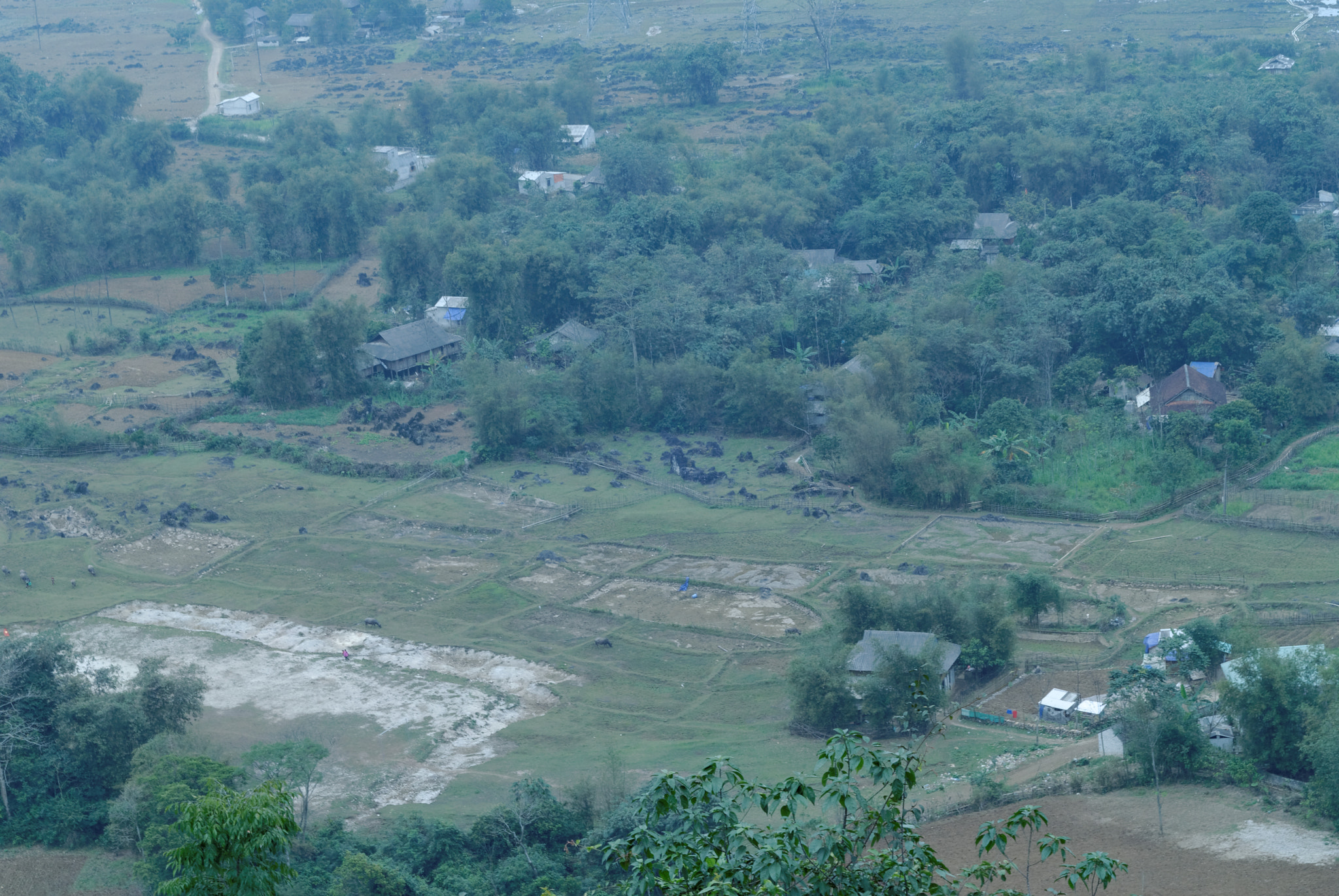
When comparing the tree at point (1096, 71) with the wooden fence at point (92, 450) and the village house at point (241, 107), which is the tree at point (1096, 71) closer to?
the village house at point (241, 107)

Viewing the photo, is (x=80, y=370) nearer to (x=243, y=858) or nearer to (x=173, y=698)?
(x=173, y=698)

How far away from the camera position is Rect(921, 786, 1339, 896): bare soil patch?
19234 millimetres

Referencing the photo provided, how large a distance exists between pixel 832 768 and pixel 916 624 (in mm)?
17644

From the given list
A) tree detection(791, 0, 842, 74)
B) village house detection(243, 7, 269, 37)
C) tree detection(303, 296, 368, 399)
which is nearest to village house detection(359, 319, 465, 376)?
tree detection(303, 296, 368, 399)

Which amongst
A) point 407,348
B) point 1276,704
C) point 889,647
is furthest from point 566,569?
point 1276,704

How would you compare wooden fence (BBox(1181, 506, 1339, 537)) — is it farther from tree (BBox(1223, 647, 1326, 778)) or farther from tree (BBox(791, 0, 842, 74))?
tree (BBox(791, 0, 842, 74))

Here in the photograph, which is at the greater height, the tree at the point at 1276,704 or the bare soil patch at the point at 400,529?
the tree at the point at 1276,704

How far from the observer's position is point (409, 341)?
1876 inches

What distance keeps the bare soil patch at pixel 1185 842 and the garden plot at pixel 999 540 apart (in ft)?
35.1

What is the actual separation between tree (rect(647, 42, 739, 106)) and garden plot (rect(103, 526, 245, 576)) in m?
50.2

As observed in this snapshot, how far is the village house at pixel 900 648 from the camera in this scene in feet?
84.2

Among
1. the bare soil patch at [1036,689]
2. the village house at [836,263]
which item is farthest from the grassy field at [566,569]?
the village house at [836,263]

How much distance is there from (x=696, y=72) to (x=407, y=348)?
3724 centimetres

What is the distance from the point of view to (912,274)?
5091 cm
